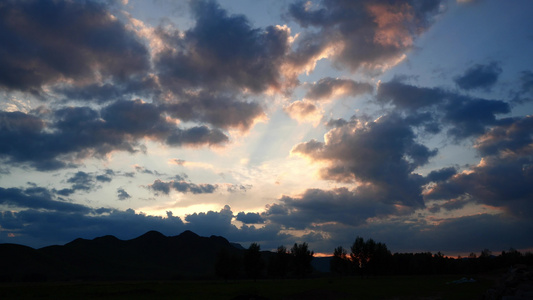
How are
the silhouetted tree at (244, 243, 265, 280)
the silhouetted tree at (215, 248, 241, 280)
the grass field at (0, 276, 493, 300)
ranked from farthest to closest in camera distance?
the silhouetted tree at (244, 243, 265, 280) → the silhouetted tree at (215, 248, 241, 280) → the grass field at (0, 276, 493, 300)

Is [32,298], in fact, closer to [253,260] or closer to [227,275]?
[227,275]

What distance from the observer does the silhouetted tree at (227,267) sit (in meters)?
120

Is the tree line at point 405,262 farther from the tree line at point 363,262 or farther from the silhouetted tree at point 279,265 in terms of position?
the silhouetted tree at point 279,265

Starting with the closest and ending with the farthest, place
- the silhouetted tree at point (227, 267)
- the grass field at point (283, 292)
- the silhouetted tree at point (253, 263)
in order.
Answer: the grass field at point (283, 292) < the silhouetted tree at point (227, 267) < the silhouetted tree at point (253, 263)

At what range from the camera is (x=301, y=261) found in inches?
5738

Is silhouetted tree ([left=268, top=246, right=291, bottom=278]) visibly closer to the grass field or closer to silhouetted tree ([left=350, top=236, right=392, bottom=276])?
silhouetted tree ([left=350, top=236, right=392, bottom=276])

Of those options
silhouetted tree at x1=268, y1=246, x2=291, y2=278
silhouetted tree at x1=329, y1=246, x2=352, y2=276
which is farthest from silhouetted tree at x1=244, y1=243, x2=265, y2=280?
silhouetted tree at x1=329, y1=246, x2=352, y2=276

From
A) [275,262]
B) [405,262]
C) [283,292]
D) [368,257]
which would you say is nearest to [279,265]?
[275,262]

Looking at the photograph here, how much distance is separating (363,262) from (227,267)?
6633 cm

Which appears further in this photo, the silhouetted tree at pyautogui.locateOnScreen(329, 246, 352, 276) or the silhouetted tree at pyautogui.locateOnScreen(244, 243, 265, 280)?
the silhouetted tree at pyautogui.locateOnScreen(329, 246, 352, 276)

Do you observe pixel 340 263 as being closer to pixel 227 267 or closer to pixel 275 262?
pixel 275 262

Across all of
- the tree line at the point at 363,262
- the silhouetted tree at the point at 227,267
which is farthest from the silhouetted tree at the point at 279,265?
the silhouetted tree at the point at 227,267

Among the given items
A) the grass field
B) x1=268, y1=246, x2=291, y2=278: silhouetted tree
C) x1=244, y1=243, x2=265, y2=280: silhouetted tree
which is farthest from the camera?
x1=268, y1=246, x2=291, y2=278: silhouetted tree

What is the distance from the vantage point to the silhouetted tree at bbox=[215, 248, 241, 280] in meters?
120
